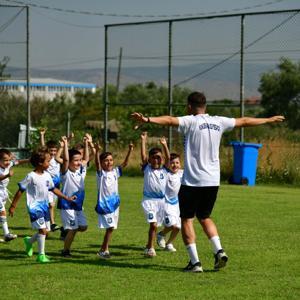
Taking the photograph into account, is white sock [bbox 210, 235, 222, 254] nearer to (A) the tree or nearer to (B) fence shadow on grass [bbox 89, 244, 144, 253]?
(B) fence shadow on grass [bbox 89, 244, 144, 253]

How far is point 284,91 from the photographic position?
35.8m

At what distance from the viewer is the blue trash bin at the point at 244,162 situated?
26719mm

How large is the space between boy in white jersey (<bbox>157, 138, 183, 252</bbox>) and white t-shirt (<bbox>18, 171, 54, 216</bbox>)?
72.9 inches

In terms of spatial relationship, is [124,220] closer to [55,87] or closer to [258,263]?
[258,263]

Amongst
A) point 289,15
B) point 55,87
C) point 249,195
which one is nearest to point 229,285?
point 249,195

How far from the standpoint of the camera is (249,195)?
22875 mm

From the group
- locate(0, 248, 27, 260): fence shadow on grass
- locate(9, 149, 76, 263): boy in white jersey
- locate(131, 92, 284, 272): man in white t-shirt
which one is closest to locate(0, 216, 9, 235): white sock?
locate(0, 248, 27, 260): fence shadow on grass

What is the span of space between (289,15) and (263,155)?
176 inches

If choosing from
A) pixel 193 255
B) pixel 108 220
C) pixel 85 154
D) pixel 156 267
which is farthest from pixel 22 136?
pixel 193 255

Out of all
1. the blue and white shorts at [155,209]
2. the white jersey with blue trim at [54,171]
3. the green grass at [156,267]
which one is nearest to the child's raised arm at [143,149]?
the blue and white shorts at [155,209]

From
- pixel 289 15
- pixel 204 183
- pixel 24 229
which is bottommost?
pixel 24 229

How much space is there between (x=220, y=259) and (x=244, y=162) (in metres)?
16.2

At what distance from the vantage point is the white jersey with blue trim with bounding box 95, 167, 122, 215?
12.5 meters

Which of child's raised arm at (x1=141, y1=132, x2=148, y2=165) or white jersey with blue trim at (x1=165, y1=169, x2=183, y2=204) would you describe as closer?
child's raised arm at (x1=141, y1=132, x2=148, y2=165)
